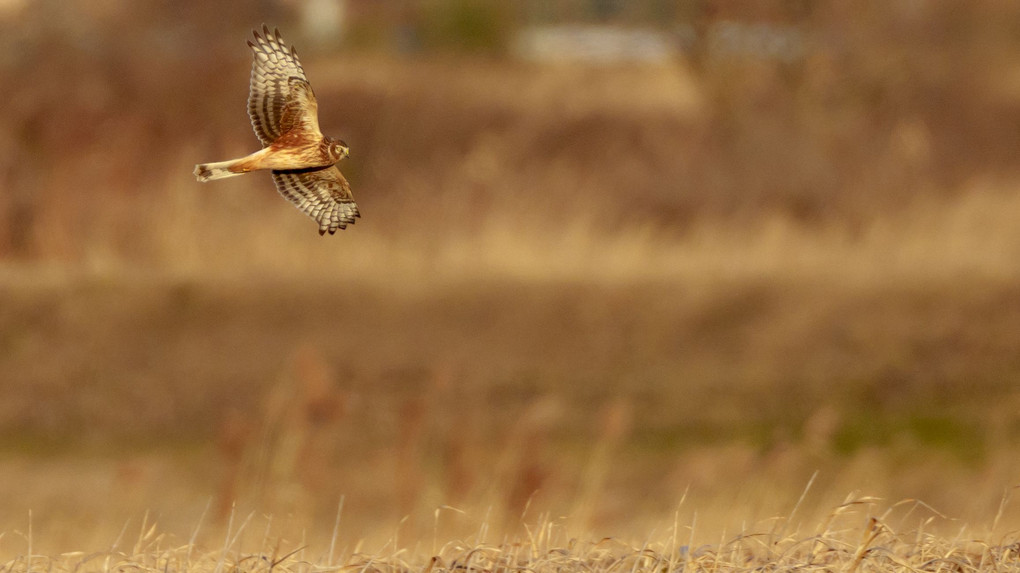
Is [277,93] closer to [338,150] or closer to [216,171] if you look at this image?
[338,150]

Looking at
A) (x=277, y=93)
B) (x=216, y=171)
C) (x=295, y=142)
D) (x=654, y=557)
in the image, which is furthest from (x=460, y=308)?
(x=216, y=171)

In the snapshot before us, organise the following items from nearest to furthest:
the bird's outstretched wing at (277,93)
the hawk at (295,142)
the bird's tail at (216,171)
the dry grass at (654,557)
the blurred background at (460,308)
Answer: the bird's tail at (216,171) < the hawk at (295,142) < the bird's outstretched wing at (277,93) < the dry grass at (654,557) < the blurred background at (460,308)

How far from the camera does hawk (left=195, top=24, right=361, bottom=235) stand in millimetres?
1865

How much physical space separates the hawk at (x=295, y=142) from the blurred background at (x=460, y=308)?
469cm

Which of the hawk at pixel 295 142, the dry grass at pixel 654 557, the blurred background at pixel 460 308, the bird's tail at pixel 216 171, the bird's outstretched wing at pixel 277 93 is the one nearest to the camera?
the bird's tail at pixel 216 171

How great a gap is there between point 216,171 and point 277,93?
0.36 meters

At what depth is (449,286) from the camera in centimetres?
939

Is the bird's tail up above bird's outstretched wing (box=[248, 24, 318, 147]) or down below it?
below

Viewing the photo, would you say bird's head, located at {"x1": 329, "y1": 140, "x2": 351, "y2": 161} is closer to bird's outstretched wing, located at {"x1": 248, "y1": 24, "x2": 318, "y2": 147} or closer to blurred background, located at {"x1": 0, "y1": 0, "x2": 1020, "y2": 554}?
bird's outstretched wing, located at {"x1": 248, "y1": 24, "x2": 318, "y2": 147}

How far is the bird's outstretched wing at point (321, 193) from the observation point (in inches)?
76.3

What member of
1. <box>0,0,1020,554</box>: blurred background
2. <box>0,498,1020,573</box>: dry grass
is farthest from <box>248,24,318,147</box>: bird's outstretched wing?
<box>0,0,1020,554</box>: blurred background

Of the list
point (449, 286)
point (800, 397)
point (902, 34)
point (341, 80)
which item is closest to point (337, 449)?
point (449, 286)

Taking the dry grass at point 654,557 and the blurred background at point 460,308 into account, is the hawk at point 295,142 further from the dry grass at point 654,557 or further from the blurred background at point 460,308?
the blurred background at point 460,308

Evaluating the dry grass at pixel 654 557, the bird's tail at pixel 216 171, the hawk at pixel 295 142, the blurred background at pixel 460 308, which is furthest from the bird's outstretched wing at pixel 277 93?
the blurred background at pixel 460 308
